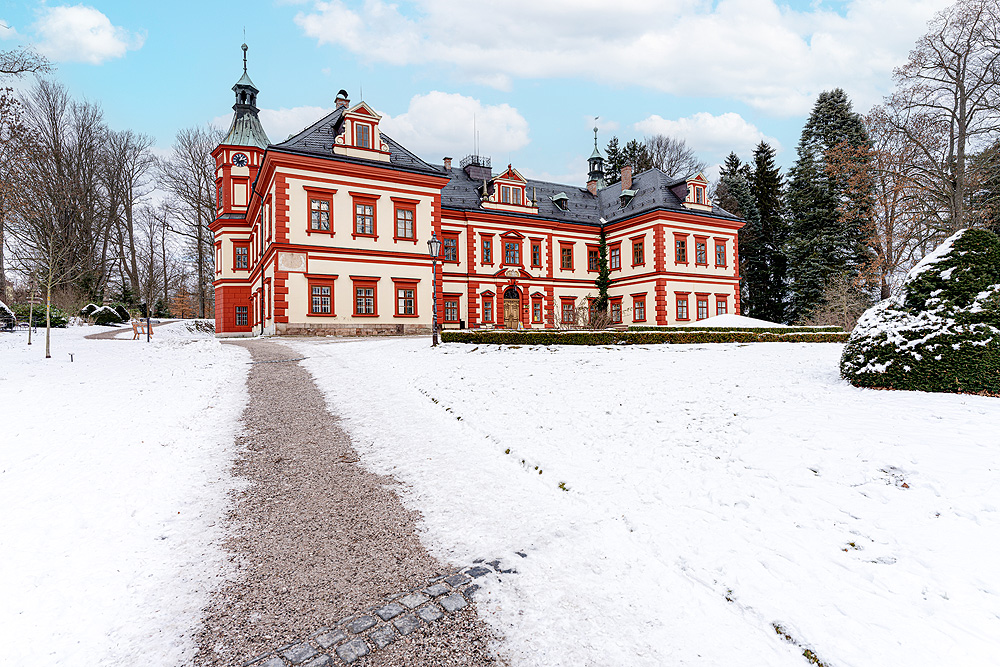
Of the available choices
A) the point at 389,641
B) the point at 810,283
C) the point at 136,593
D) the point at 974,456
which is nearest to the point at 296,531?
the point at 136,593

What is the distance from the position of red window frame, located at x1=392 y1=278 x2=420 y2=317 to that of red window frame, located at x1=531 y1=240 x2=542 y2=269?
33.5ft

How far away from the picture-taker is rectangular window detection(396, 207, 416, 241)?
86.8 ft

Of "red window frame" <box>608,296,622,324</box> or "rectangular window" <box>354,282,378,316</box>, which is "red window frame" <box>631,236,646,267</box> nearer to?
"red window frame" <box>608,296,622,324</box>

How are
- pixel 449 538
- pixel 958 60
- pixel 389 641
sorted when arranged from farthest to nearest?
pixel 958 60 → pixel 449 538 → pixel 389 641

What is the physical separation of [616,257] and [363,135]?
65.0 ft

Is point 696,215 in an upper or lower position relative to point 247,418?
upper

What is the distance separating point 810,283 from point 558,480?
36993 mm

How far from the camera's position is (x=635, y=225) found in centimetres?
3394

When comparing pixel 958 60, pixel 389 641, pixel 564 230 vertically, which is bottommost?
pixel 389 641

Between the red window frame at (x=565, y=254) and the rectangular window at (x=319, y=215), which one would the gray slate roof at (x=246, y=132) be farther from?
the red window frame at (x=565, y=254)

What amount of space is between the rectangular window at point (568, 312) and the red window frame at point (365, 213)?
15.2 metres

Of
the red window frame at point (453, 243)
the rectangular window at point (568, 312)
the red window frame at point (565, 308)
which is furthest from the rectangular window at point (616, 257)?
the red window frame at point (453, 243)

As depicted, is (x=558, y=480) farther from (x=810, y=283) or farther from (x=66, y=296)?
(x=66, y=296)

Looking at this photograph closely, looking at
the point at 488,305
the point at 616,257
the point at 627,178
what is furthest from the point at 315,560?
the point at 627,178
